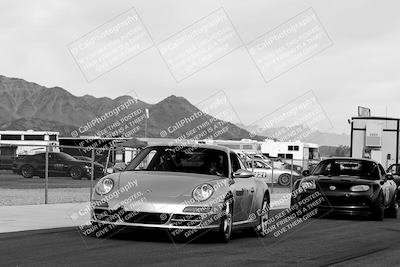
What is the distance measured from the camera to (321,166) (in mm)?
19500

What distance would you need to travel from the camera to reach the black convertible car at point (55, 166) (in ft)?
67.7

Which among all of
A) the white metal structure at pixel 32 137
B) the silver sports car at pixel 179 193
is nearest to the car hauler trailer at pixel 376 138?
the silver sports car at pixel 179 193

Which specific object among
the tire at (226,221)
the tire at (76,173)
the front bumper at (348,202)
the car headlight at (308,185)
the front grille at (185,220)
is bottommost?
the front bumper at (348,202)

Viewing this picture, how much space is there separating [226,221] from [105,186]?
69.6 inches

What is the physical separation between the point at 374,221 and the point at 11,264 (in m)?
11.2

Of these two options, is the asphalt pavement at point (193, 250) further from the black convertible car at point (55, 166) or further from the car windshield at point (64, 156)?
the car windshield at point (64, 156)

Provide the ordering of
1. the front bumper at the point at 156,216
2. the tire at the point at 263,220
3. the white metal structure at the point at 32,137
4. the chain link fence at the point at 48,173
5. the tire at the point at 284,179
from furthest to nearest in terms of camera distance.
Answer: the white metal structure at the point at 32,137 → the tire at the point at 284,179 → the chain link fence at the point at 48,173 → the tire at the point at 263,220 → the front bumper at the point at 156,216

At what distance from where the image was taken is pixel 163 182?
436 inches

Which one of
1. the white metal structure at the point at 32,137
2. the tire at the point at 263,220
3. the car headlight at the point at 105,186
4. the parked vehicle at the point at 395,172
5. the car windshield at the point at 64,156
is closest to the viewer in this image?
the car headlight at the point at 105,186

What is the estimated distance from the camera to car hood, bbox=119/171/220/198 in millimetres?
10836

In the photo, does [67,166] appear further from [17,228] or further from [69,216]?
[17,228]

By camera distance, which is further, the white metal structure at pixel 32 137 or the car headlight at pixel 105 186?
the white metal structure at pixel 32 137

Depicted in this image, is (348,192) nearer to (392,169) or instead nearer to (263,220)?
(263,220)

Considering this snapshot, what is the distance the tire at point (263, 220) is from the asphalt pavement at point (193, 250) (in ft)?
0.73
